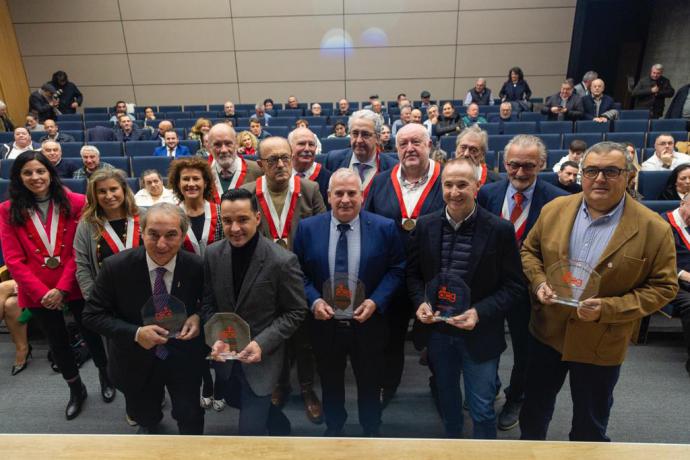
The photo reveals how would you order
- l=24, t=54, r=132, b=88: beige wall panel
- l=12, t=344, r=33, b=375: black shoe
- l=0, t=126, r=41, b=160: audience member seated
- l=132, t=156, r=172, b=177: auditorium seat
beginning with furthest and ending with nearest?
l=24, t=54, r=132, b=88: beige wall panel < l=0, t=126, r=41, b=160: audience member seated < l=132, t=156, r=172, b=177: auditorium seat < l=12, t=344, r=33, b=375: black shoe

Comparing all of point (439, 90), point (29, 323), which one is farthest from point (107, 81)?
point (29, 323)

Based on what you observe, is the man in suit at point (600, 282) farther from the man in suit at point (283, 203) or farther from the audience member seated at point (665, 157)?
the audience member seated at point (665, 157)

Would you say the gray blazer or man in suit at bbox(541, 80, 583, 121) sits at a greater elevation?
man in suit at bbox(541, 80, 583, 121)

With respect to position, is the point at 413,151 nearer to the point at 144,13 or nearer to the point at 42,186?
the point at 42,186

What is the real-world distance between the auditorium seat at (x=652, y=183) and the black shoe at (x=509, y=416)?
299 centimetres

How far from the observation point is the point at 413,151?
2.34 m

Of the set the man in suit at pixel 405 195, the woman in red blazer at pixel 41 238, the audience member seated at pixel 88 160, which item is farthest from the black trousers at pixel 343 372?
the audience member seated at pixel 88 160

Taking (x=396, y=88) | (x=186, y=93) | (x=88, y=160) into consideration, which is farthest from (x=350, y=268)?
(x=186, y=93)

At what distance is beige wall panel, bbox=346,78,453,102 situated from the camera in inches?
447

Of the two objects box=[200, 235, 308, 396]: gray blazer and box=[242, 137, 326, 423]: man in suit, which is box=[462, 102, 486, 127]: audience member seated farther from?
box=[200, 235, 308, 396]: gray blazer

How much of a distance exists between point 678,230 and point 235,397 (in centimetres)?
320

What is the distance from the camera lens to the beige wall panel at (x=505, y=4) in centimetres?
1051

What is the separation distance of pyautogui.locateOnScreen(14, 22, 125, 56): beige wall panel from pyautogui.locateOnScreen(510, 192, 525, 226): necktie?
1226cm

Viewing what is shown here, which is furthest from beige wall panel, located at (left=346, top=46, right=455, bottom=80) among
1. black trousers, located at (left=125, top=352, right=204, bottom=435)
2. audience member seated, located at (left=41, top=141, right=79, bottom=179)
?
black trousers, located at (left=125, top=352, right=204, bottom=435)
